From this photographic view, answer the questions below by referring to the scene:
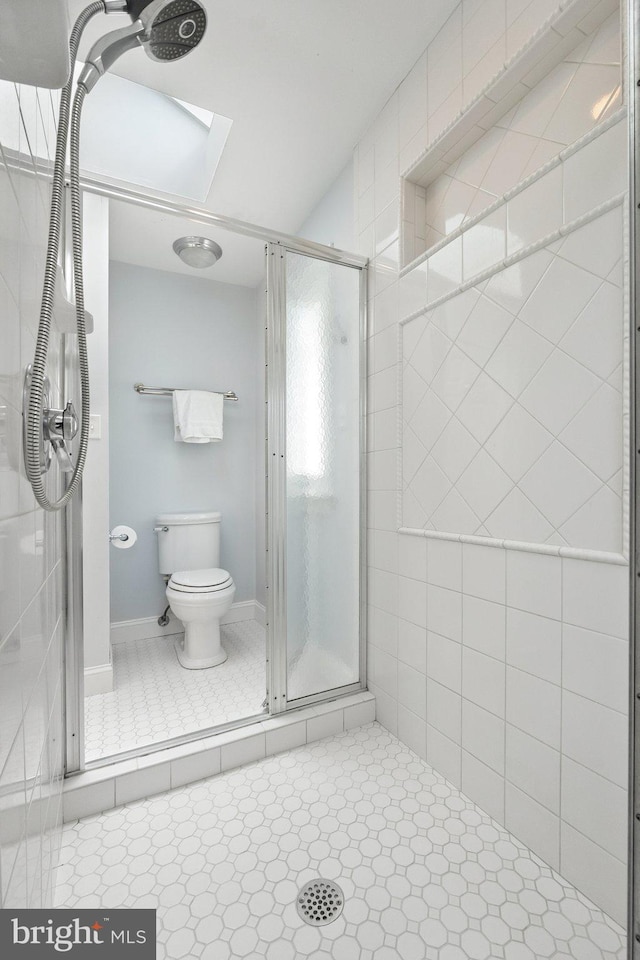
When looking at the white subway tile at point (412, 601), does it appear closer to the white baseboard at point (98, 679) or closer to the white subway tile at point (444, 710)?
the white subway tile at point (444, 710)

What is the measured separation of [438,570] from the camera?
4.79 feet

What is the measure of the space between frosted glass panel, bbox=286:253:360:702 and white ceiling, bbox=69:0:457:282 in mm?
576

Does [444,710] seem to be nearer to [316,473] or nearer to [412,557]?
[412,557]

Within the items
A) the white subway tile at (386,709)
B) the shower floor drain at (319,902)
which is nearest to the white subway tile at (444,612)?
the white subway tile at (386,709)

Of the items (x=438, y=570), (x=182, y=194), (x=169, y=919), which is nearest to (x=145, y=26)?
(x=182, y=194)

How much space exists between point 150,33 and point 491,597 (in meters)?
1.56

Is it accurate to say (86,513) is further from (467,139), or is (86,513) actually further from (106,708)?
(467,139)

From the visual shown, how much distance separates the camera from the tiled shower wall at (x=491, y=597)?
98 centimetres

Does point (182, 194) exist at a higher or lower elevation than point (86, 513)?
higher

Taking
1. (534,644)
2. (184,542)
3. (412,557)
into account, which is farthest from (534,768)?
(184,542)

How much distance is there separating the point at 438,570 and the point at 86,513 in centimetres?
150

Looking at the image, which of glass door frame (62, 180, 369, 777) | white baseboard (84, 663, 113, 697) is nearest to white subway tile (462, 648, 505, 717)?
glass door frame (62, 180, 369, 777)

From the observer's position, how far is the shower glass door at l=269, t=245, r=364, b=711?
5.53 feet

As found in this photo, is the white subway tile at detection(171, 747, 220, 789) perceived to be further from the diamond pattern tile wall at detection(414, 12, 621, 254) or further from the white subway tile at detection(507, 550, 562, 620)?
the diamond pattern tile wall at detection(414, 12, 621, 254)
